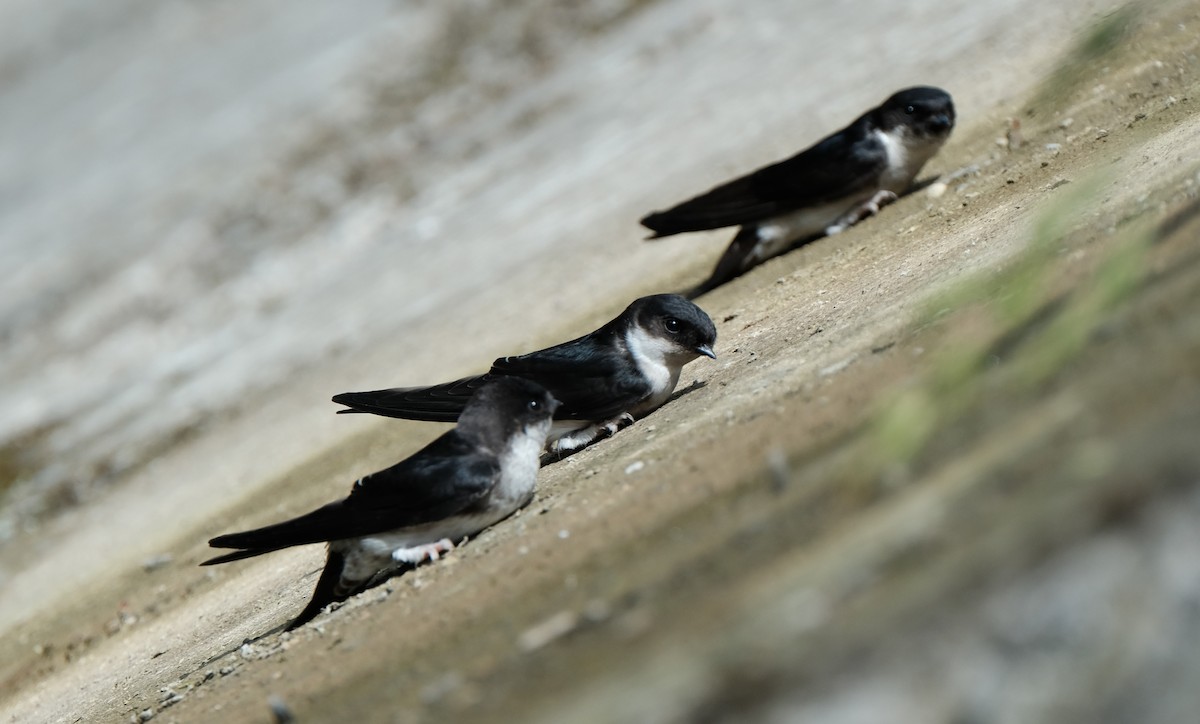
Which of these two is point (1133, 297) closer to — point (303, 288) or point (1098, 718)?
point (1098, 718)

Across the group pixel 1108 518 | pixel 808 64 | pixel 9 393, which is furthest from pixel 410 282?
pixel 1108 518

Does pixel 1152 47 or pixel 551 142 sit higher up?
pixel 551 142

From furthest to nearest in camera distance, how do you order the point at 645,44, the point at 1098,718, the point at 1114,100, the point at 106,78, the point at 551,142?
the point at 106,78
the point at 645,44
the point at 551,142
the point at 1114,100
the point at 1098,718

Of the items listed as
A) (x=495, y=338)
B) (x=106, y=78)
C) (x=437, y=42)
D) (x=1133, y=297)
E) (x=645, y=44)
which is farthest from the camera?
(x=106, y=78)

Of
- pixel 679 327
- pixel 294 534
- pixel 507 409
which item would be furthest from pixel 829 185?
pixel 294 534

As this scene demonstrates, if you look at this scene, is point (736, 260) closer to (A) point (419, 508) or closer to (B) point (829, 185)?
(B) point (829, 185)

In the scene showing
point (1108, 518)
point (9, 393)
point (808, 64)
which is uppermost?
point (9, 393)

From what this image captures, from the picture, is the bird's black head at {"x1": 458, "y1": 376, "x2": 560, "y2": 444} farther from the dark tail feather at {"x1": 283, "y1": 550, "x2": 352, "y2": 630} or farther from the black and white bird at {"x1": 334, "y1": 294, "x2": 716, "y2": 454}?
the dark tail feather at {"x1": 283, "y1": 550, "x2": 352, "y2": 630}
